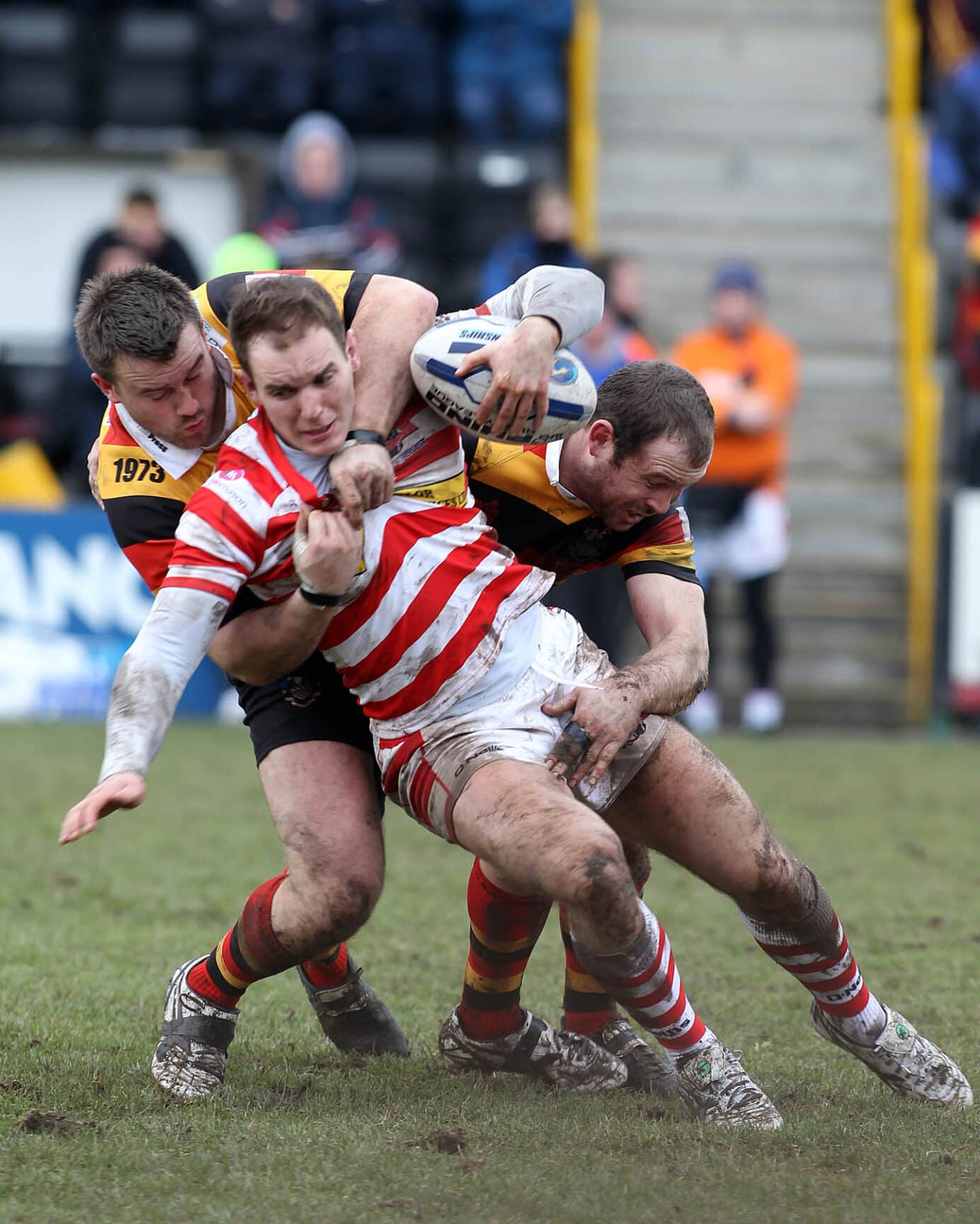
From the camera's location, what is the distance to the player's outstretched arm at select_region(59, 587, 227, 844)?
3.58 m

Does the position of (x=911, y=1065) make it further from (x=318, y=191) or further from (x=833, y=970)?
(x=318, y=191)

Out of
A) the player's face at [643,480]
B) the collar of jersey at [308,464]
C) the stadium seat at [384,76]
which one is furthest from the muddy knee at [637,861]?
the stadium seat at [384,76]

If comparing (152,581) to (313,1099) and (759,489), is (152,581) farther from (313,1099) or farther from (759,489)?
(759,489)

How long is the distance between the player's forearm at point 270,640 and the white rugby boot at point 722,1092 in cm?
123

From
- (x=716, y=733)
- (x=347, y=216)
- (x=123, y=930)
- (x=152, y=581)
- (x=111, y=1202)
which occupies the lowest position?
(x=716, y=733)

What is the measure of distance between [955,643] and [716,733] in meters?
1.63

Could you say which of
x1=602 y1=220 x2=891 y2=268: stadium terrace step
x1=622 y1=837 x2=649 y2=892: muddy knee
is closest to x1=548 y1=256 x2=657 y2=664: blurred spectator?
x1=602 y1=220 x2=891 y2=268: stadium terrace step

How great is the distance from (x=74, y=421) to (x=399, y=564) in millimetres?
8143

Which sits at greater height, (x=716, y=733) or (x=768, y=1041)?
(x=768, y=1041)

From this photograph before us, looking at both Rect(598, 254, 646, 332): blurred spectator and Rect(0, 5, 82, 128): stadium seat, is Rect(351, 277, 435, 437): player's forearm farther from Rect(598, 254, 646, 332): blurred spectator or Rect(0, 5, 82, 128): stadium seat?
Rect(0, 5, 82, 128): stadium seat


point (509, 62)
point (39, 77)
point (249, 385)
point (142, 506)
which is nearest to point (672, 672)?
point (249, 385)

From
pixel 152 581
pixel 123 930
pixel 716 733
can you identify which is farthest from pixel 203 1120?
pixel 716 733

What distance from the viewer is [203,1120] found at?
151 inches

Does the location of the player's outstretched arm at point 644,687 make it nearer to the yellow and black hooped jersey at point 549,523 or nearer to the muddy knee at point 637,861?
the yellow and black hooped jersey at point 549,523
